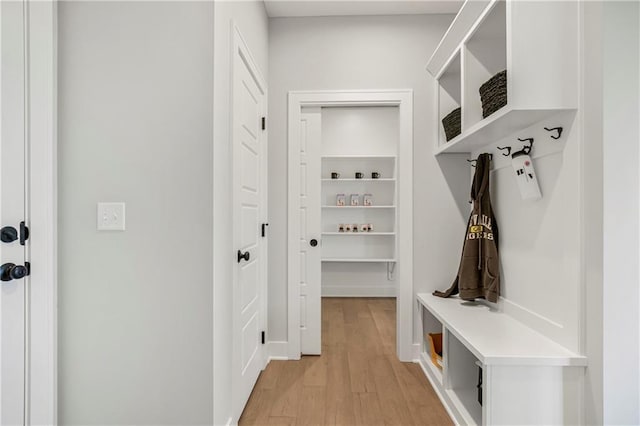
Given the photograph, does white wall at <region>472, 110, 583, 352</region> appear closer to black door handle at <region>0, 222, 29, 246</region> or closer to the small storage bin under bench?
A: the small storage bin under bench

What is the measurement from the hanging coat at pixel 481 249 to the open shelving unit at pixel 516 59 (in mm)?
342

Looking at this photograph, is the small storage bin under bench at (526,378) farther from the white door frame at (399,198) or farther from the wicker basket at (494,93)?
the wicker basket at (494,93)

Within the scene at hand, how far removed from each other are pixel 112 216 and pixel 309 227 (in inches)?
62.4

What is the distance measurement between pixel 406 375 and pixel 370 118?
A: 11.4 ft

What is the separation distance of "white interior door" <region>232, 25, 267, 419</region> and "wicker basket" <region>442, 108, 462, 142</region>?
53.4 inches

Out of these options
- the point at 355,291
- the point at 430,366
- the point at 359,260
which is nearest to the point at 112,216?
the point at 430,366

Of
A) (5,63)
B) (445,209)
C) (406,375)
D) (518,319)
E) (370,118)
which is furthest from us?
(370,118)

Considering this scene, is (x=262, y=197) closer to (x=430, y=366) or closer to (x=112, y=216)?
(x=112, y=216)

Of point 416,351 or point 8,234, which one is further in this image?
point 416,351

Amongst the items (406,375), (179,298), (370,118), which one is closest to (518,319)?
(406,375)

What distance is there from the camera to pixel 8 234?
4.42ft

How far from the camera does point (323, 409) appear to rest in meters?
2.08

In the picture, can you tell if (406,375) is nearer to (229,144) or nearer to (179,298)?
(179,298)

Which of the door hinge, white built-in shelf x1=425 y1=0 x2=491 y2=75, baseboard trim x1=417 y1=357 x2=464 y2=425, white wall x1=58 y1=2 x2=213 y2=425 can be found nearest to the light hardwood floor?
baseboard trim x1=417 y1=357 x2=464 y2=425
